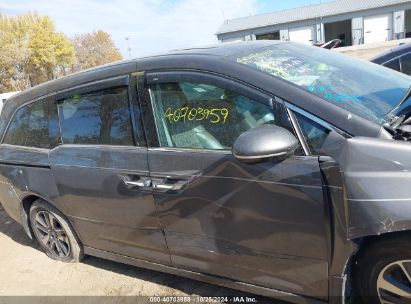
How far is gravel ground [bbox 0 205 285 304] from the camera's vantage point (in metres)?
3.20

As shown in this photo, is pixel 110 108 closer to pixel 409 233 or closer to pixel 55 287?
pixel 55 287

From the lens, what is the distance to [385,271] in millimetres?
2068

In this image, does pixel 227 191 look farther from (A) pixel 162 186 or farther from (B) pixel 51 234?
(B) pixel 51 234

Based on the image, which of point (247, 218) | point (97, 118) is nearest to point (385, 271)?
point (247, 218)

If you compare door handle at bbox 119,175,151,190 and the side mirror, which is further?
door handle at bbox 119,175,151,190

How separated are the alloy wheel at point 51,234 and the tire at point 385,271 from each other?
253cm

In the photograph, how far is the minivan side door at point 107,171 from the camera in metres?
2.80

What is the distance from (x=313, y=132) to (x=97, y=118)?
1664mm

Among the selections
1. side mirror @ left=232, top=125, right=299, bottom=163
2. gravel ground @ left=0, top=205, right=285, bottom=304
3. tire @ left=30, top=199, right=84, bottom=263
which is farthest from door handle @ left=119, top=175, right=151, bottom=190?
tire @ left=30, top=199, right=84, bottom=263

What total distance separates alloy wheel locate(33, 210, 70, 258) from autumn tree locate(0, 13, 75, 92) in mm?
41376

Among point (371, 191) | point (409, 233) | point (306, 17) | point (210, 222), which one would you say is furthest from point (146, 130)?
point (306, 17)

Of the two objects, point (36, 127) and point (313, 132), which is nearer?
point (313, 132)

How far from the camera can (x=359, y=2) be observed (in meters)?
46.2

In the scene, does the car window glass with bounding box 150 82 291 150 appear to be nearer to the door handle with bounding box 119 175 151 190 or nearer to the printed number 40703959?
the printed number 40703959
